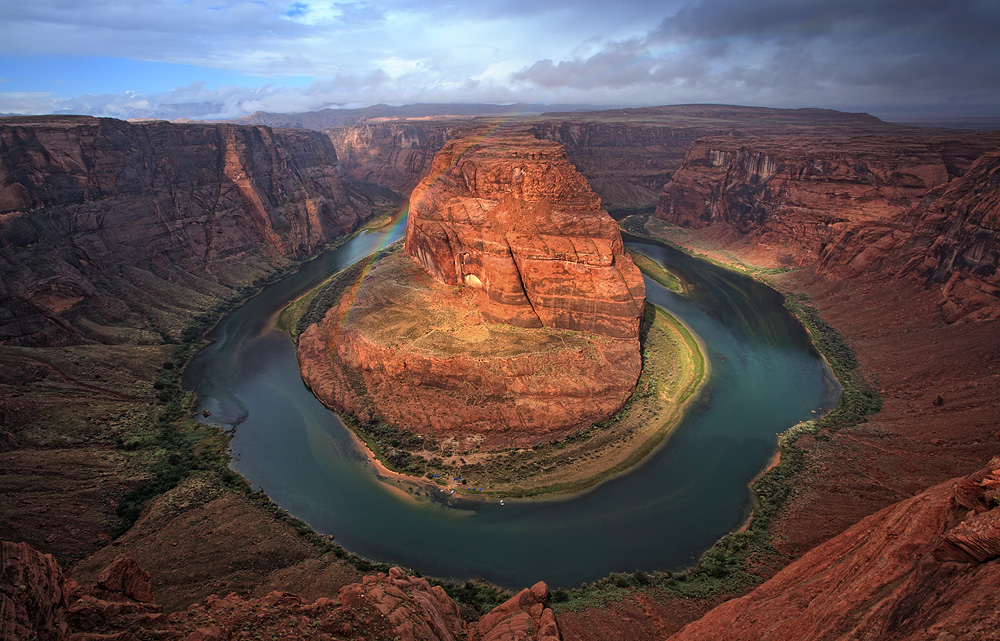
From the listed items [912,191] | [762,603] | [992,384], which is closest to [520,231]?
[762,603]

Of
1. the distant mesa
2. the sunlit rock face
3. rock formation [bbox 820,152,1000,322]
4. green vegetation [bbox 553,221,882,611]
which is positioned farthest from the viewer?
rock formation [bbox 820,152,1000,322]

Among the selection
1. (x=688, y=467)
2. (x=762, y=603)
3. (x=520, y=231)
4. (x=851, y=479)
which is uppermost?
(x=520, y=231)

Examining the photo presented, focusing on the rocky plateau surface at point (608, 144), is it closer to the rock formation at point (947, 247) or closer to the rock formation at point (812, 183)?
the rock formation at point (812, 183)

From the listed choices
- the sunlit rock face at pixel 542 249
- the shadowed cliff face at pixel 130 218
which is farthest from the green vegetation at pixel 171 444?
the sunlit rock face at pixel 542 249

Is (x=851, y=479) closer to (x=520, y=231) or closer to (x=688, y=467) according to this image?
(x=688, y=467)

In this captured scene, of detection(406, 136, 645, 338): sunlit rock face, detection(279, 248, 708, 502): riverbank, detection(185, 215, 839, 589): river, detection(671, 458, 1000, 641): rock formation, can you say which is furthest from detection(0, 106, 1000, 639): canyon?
detection(406, 136, 645, 338): sunlit rock face

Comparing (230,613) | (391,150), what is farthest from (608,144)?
(230,613)

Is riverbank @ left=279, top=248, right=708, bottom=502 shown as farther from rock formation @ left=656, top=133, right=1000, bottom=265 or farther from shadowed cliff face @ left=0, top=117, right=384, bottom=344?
rock formation @ left=656, top=133, right=1000, bottom=265

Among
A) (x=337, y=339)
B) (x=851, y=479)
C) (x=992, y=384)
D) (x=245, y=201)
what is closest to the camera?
(x=851, y=479)
